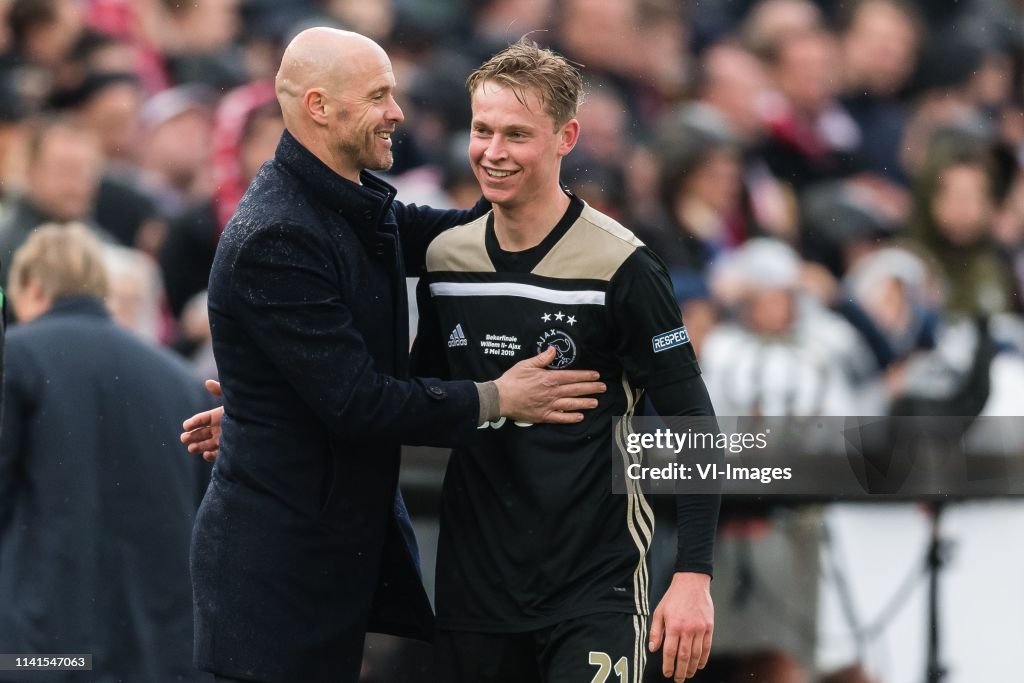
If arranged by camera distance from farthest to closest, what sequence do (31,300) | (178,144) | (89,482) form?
(178,144) → (31,300) → (89,482)

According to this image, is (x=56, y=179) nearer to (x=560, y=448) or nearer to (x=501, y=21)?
(x=501, y=21)

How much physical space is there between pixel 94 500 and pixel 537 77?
224 centimetres

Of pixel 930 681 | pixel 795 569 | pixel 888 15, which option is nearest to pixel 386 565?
pixel 795 569

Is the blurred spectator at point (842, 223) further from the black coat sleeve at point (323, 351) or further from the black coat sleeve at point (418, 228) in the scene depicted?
the black coat sleeve at point (323, 351)

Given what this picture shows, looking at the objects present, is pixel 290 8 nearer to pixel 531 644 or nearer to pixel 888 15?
pixel 888 15

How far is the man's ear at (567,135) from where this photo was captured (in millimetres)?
3273

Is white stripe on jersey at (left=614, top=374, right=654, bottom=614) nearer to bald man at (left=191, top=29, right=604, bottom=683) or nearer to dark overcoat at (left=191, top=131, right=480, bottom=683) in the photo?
bald man at (left=191, top=29, right=604, bottom=683)

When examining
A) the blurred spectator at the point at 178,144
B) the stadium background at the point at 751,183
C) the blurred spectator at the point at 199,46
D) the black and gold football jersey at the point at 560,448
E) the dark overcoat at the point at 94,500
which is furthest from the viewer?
the blurred spectator at the point at 199,46

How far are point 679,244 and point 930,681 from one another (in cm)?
191

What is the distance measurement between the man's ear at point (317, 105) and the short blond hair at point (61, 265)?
5.82 feet

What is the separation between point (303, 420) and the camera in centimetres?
316

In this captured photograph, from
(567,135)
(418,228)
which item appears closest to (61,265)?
(418,228)

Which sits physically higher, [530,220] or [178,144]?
[178,144]

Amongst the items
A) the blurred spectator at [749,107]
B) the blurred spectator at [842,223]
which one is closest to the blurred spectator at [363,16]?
the blurred spectator at [749,107]
